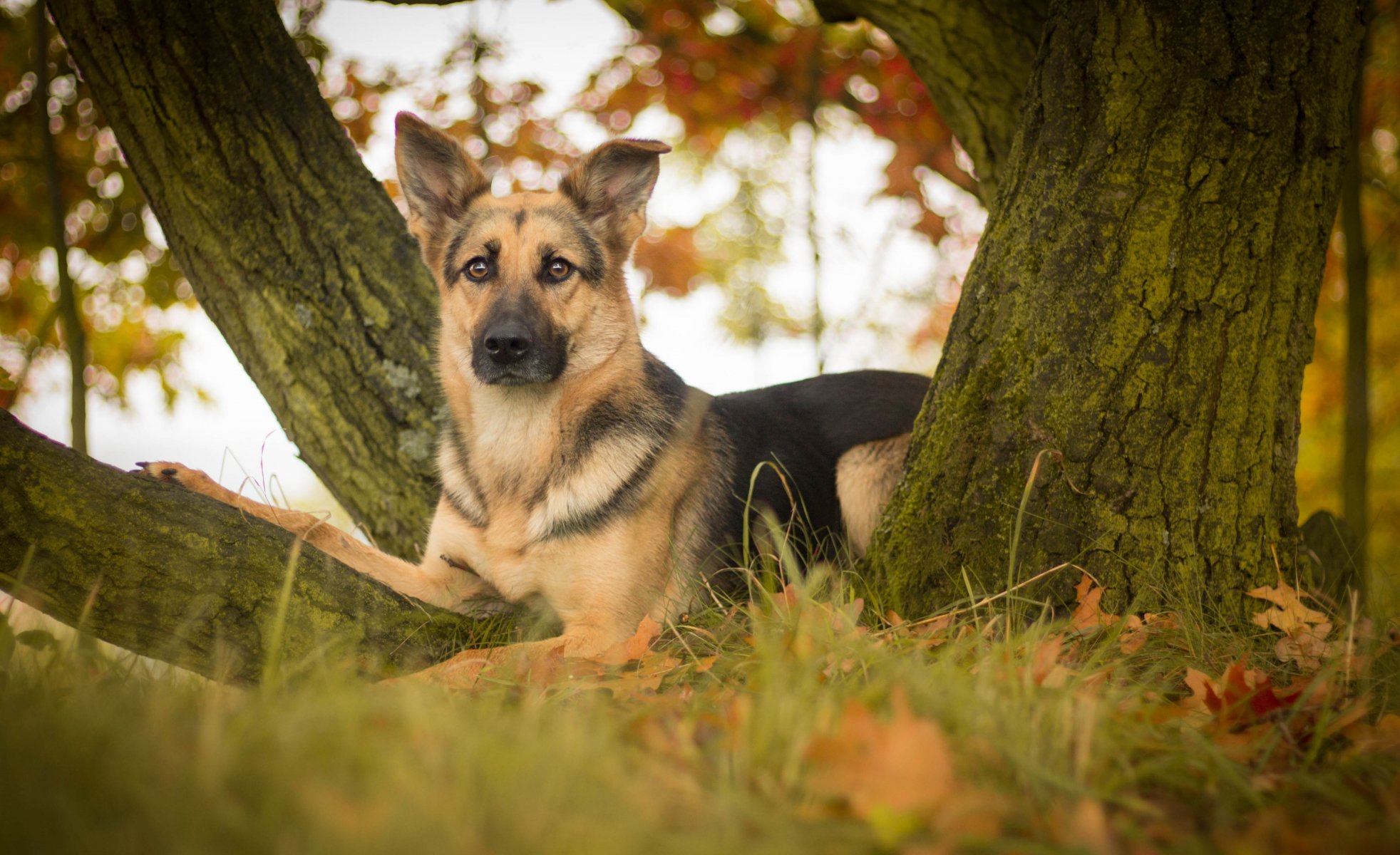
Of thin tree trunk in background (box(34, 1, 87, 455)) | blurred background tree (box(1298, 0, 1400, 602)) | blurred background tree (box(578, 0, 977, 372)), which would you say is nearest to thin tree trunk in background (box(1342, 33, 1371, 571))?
A: blurred background tree (box(1298, 0, 1400, 602))

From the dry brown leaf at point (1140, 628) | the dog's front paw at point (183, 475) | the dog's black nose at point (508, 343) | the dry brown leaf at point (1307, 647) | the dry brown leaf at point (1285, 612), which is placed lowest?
the dry brown leaf at point (1307, 647)

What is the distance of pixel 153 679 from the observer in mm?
2365

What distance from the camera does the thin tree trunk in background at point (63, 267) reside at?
475cm

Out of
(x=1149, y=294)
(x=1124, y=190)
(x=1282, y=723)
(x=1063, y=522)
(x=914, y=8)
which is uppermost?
(x=914, y=8)

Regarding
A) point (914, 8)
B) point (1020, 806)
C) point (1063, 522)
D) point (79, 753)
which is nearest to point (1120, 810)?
point (1020, 806)

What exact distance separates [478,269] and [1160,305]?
2.77 meters

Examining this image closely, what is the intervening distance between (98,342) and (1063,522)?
7.47m

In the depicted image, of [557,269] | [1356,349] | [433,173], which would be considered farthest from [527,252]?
[1356,349]

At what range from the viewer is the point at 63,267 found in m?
4.76

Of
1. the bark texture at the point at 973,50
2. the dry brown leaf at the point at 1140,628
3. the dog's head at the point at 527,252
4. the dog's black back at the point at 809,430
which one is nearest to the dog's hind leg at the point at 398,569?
the dog's head at the point at 527,252

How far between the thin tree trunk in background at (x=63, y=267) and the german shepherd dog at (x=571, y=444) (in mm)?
1602

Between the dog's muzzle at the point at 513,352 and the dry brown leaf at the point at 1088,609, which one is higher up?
the dog's muzzle at the point at 513,352

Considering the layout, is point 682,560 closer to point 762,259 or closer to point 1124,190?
point 1124,190

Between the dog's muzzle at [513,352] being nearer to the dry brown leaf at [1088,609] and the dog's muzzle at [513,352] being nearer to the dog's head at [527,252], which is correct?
the dog's head at [527,252]
